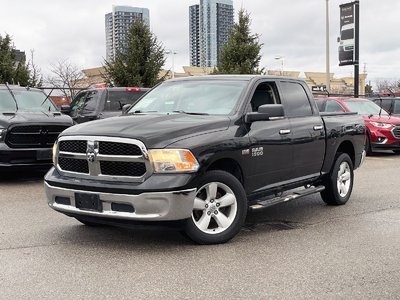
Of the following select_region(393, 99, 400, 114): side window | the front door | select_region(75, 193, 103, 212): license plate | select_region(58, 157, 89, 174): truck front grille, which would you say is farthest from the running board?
select_region(393, 99, 400, 114): side window

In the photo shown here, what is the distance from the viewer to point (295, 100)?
704cm

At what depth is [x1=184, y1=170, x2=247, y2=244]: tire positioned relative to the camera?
5.26 m

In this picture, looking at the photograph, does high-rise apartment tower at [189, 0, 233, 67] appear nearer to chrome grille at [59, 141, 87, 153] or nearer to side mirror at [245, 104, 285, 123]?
side mirror at [245, 104, 285, 123]

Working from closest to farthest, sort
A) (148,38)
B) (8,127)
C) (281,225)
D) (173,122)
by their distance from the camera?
(173,122)
(281,225)
(8,127)
(148,38)

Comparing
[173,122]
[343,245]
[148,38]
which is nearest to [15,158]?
[173,122]

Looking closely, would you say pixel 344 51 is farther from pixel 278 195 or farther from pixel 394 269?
Result: pixel 394 269

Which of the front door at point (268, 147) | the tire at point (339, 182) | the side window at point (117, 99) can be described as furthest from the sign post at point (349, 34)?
the front door at point (268, 147)

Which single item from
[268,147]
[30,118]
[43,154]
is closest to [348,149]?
[268,147]

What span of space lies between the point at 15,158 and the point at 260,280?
6314 millimetres

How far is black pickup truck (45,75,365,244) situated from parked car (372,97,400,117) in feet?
39.0

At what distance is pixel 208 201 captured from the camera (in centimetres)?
534

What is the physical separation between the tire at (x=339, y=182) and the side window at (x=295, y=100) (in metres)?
1.02

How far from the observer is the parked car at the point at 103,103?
11.8 metres

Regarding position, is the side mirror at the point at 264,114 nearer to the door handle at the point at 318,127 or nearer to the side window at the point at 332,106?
the door handle at the point at 318,127
